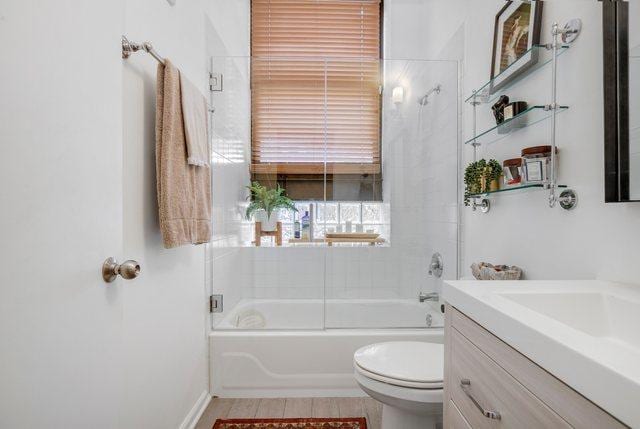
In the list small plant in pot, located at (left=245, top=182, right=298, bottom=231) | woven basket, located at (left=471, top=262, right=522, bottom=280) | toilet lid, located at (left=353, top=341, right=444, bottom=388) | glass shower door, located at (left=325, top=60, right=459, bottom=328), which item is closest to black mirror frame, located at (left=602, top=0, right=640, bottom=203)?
woven basket, located at (left=471, top=262, right=522, bottom=280)

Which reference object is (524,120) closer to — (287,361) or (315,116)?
(315,116)

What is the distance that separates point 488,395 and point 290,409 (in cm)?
149

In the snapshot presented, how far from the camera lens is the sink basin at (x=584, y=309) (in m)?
0.87

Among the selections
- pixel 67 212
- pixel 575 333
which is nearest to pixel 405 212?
pixel 575 333

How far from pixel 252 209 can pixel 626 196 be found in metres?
2.09

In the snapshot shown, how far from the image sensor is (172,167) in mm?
1381

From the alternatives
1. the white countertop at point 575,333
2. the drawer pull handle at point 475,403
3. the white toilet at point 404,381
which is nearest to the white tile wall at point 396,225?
the white toilet at point 404,381

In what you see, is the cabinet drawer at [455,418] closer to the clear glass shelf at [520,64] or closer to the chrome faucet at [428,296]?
the clear glass shelf at [520,64]

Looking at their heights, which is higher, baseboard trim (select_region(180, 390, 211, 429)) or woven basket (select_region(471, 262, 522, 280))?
woven basket (select_region(471, 262, 522, 280))

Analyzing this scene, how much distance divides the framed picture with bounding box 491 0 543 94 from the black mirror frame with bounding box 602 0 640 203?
33cm

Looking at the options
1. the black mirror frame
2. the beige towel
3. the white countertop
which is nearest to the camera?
the white countertop

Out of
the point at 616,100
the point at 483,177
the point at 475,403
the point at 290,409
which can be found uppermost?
the point at 616,100

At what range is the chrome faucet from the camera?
Answer: 2.32 m

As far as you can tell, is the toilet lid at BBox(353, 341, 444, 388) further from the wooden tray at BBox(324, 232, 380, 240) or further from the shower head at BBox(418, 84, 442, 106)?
the shower head at BBox(418, 84, 442, 106)
